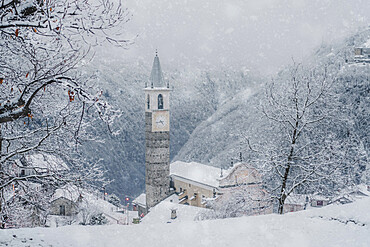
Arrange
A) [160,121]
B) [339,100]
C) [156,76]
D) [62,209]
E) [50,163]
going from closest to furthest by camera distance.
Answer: [50,163] → [62,209] → [156,76] → [160,121] → [339,100]

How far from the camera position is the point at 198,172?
4212 centimetres

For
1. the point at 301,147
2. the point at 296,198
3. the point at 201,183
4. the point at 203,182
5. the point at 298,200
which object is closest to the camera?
the point at 301,147

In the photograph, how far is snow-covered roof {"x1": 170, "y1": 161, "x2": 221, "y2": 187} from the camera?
39044mm

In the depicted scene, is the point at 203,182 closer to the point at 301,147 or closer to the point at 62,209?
the point at 62,209

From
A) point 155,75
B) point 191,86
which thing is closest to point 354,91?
point 155,75

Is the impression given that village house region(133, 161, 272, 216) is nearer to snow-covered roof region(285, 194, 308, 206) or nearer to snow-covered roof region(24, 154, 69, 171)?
snow-covered roof region(285, 194, 308, 206)

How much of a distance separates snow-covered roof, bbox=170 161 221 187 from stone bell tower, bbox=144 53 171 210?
5.05 feet

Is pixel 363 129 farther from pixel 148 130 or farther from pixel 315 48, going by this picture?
pixel 315 48

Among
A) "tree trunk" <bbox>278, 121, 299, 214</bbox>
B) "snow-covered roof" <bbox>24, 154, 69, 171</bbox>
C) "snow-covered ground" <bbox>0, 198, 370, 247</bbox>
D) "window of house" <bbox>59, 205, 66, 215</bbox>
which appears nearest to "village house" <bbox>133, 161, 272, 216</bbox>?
"window of house" <bbox>59, 205, 66, 215</bbox>

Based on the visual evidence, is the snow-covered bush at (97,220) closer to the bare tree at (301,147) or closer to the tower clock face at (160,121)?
the bare tree at (301,147)

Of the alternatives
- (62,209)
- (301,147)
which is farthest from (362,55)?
(301,147)

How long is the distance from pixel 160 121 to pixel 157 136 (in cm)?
183

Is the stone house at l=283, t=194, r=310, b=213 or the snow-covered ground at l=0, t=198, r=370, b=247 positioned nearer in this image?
the snow-covered ground at l=0, t=198, r=370, b=247

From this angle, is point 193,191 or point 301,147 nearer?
point 301,147
